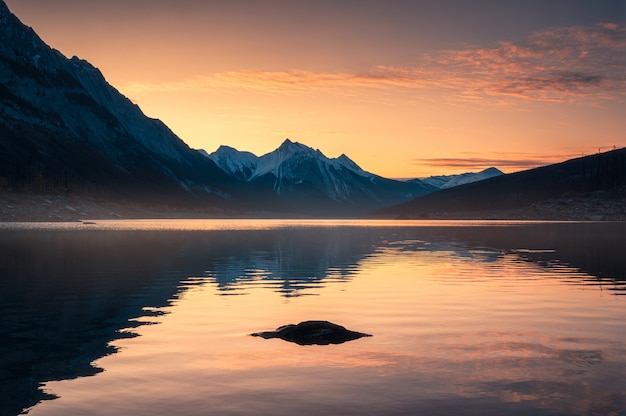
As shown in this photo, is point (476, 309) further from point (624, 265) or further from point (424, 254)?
point (424, 254)

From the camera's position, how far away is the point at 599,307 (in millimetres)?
36594

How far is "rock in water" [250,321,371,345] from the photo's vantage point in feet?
88.0

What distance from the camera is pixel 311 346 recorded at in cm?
A: 2591

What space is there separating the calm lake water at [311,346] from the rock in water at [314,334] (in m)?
0.65

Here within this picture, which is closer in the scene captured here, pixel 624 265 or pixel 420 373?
pixel 420 373

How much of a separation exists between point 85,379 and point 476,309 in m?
22.0

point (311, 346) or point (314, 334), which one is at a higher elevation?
point (314, 334)

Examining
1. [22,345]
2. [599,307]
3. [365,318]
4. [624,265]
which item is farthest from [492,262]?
[22,345]

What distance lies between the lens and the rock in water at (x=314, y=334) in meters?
26.8

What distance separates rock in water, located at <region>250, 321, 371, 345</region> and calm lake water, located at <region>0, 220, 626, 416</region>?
651 millimetres

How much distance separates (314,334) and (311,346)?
125 centimetres

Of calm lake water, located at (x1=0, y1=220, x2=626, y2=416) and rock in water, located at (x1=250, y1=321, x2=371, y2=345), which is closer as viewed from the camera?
calm lake water, located at (x1=0, y1=220, x2=626, y2=416)

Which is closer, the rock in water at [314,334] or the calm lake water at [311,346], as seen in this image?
the calm lake water at [311,346]

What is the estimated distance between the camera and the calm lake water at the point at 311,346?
18.4m
